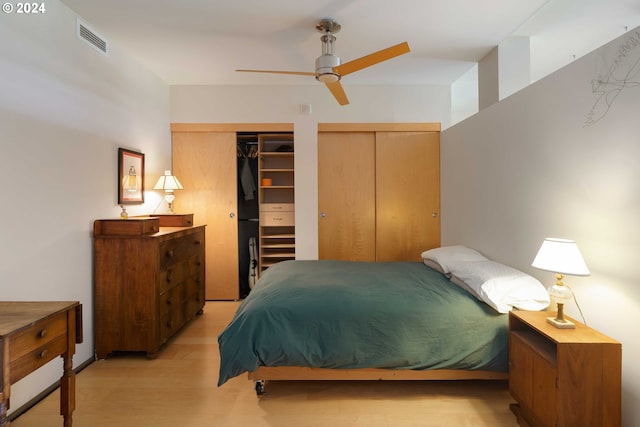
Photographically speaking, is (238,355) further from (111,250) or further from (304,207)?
(304,207)

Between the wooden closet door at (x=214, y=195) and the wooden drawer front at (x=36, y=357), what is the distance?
7.94 feet

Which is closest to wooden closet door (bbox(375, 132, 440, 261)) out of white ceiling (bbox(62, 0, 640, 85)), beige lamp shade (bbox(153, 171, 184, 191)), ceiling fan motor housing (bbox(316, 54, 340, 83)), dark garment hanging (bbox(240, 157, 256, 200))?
white ceiling (bbox(62, 0, 640, 85))

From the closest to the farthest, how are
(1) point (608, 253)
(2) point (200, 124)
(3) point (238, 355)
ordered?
(1) point (608, 253) < (3) point (238, 355) < (2) point (200, 124)

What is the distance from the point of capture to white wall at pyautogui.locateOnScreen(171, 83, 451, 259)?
383cm

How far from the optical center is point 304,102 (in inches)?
151

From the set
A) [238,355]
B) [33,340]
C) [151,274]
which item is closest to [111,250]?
[151,274]

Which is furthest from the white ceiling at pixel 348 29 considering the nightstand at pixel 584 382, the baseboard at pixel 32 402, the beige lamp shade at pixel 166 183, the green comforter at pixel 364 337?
the baseboard at pixel 32 402

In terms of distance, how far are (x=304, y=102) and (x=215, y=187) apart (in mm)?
1506

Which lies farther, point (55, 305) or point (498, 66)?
point (498, 66)

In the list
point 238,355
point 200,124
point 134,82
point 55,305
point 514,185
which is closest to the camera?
point 55,305

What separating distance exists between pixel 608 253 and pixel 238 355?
2060mm

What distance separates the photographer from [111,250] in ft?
7.97

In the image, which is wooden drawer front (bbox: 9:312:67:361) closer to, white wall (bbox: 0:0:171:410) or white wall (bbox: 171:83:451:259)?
white wall (bbox: 0:0:171:410)

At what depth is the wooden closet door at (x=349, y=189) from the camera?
3.94 m
